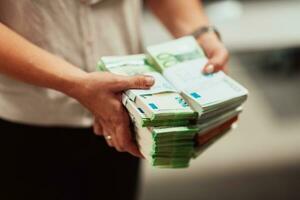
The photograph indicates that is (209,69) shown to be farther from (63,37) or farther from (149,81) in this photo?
(63,37)

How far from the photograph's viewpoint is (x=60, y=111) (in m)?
1.11

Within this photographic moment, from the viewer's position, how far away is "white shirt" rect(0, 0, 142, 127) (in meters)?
1.01

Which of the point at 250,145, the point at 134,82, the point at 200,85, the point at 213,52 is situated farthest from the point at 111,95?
the point at 250,145

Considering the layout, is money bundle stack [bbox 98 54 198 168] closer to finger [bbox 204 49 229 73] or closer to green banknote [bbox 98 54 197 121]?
green banknote [bbox 98 54 197 121]

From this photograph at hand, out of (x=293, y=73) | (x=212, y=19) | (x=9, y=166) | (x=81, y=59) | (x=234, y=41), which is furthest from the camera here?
(x=293, y=73)

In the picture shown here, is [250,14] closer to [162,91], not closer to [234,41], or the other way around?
[234,41]

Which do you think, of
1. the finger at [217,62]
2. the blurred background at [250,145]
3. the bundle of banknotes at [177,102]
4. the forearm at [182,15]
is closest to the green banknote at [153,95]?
the bundle of banknotes at [177,102]

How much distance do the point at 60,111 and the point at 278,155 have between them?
3.39 feet

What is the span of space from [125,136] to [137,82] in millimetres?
101

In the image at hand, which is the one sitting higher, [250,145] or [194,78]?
[194,78]

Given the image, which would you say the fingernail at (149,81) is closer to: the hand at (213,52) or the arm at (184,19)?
the hand at (213,52)

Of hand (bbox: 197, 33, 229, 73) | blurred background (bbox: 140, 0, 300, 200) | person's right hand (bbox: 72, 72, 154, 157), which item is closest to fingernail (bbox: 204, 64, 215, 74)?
hand (bbox: 197, 33, 229, 73)

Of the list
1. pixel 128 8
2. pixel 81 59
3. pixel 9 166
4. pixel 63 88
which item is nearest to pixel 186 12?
pixel 128 8

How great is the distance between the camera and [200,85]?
0.98 metres
